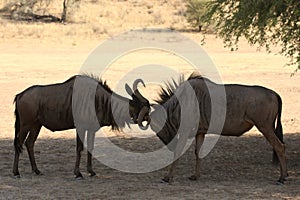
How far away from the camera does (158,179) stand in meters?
10.1

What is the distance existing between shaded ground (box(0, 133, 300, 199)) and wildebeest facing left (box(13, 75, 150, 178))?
0.54 meters

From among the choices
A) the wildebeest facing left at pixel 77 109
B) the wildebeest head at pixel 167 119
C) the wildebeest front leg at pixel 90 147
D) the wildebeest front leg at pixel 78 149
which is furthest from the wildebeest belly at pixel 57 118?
the wildebeest head at pixel 167 119

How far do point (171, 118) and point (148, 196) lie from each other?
169cm

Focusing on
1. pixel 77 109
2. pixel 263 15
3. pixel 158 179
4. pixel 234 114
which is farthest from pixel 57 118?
pixel 263 15

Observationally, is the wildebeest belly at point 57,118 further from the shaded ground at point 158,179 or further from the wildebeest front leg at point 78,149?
the shaded ground at point 158,179

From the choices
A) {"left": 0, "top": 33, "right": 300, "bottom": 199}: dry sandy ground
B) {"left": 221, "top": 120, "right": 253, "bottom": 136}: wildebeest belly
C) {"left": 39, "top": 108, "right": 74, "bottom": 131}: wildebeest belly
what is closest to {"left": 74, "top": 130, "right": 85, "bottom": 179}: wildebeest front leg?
{"left": 0, "top": 33, "right": 300, "bottom": 199}: dry sandy ground

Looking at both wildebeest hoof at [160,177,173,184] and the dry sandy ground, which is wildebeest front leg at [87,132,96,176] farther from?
wildebeest hoof at [160,177,173,184]

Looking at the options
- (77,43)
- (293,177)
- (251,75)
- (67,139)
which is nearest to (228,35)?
(293,177)

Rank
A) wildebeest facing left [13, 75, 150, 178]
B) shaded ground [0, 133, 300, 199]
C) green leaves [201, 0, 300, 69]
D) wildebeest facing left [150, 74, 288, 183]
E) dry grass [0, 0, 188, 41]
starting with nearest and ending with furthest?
shaded ground [0, 133, 300, 199] → wildebeest facing left [150, 74, 288, 183] → wildebeest facing left [13, 75, 150, 178] → green leaves [201, 0, 300, 69] → dry grass [0, 0, 188, 41]

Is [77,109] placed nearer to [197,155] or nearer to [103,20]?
[197,155]

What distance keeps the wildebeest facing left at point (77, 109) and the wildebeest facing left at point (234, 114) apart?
46 cm

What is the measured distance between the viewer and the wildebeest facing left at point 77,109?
10031 mm

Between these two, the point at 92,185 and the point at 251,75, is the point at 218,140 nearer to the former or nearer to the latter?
the point at 92,185

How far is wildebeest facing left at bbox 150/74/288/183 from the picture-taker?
993 cm
